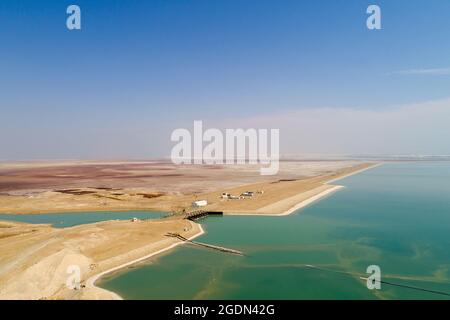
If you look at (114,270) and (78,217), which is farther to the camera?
(78,217)

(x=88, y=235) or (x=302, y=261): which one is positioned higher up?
(x=88, y=235)

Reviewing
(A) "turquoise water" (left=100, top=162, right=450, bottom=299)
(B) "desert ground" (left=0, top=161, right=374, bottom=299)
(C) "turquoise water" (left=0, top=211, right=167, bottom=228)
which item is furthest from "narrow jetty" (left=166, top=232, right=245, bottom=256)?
(C) "turquoise water" (left=0, top=211, right=167, bottom=228)

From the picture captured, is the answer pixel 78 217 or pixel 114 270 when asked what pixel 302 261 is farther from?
pixel 78 217

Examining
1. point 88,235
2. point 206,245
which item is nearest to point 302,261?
point 206,245

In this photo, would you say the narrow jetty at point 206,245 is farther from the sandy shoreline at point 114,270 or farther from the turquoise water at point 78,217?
the turquoise water at point 78,217

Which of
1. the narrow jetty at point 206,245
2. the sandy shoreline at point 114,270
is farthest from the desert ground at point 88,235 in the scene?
the narrow jetty at point 206,245
